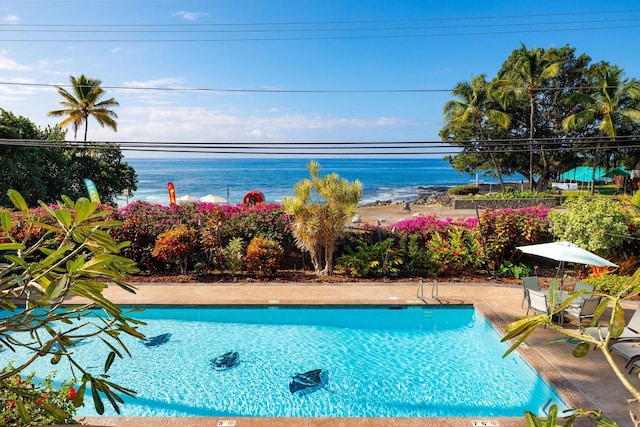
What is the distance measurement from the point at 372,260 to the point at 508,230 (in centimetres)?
411

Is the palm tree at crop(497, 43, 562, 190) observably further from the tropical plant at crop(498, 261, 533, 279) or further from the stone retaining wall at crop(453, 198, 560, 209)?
the tropical plant at crop(498, 261, 533, 279)

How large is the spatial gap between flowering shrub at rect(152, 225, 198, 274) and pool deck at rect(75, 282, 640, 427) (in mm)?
967

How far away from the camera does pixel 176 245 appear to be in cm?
1229

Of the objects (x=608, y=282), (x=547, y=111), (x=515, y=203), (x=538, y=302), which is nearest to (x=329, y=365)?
(x=538, y=302)

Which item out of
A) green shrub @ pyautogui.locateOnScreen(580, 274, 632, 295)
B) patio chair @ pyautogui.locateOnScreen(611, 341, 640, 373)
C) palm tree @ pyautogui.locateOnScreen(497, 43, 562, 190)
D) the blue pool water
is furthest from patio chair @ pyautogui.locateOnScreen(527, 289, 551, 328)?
palm tree @ pyautogui.locateOnScreen(497, 43, 562, 190)

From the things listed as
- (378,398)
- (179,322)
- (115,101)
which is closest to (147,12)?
(179,322)

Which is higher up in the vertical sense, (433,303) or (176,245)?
(176,245)

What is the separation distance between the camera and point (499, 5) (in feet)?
53.1

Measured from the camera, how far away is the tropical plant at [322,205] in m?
12.0

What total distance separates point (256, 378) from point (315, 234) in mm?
5470

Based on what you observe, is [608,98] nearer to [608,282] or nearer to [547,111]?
[547,111]

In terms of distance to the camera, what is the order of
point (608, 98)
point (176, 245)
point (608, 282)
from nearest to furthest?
point (608, 282) < point (176, 245) < point (608, 98)

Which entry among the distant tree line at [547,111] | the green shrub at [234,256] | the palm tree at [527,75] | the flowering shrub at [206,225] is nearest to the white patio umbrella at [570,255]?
the flowering shrub at [206,225]

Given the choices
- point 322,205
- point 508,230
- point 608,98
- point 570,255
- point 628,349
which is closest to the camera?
point 628,349
